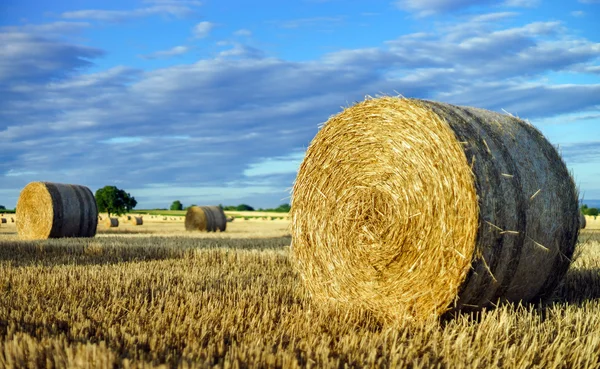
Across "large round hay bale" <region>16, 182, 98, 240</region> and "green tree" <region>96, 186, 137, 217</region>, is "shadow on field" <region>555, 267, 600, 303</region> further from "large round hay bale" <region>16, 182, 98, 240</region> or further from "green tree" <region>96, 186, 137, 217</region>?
"green tree" <region>96, 186, 137, 217</region>

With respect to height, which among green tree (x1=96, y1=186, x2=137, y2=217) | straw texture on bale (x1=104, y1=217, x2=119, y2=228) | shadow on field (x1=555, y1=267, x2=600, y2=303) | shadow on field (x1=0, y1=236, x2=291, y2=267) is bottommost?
shadow on field (x1=555, y1=267, x2=600, y2=303)

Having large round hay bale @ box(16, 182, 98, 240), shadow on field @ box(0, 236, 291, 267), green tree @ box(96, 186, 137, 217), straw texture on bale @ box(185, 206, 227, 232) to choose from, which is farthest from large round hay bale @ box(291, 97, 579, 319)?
green tree @ box(96, 186, 137, 217)

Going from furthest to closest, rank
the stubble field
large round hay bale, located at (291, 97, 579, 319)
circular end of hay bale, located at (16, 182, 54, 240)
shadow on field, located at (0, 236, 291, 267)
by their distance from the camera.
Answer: circular end of hay bale, located at (16, 182, 54, 240) < shadow on field, located at (0, 236, 291, 267) < large round hay bale, located at (291, 97, 579, 319) < the stubble field

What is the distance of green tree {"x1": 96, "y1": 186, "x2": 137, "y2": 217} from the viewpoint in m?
68.7

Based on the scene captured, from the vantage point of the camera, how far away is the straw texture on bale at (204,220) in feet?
83.1

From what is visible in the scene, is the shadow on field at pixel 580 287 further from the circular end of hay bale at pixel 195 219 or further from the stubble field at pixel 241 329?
the circular end of hay bale at pixel 195 219

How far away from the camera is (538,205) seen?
5.95 m

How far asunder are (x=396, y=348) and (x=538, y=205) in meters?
2.46

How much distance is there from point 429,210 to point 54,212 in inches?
566

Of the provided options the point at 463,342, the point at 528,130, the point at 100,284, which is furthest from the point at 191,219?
the point at 463,342

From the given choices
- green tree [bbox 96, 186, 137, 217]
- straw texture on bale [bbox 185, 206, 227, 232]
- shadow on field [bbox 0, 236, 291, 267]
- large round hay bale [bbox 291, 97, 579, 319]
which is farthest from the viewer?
green tree [bbox 96, 186, 137, 217]

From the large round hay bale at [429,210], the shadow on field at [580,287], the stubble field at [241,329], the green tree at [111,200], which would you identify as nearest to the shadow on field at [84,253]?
the stubble field at [241,329]

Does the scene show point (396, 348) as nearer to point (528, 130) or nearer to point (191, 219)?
point (528, 130)

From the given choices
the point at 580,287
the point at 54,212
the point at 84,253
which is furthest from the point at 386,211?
the point at 54,212
